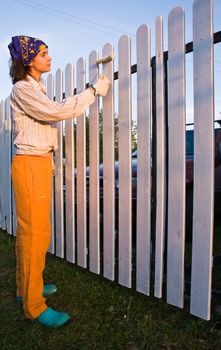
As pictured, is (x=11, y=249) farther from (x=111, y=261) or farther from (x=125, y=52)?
(x=125, y=52)

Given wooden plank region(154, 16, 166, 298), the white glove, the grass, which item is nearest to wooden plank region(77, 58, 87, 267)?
the grass

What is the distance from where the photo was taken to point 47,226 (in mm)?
2158

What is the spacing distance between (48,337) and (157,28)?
81.7 inches

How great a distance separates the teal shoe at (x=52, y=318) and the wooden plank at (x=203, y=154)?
848mm

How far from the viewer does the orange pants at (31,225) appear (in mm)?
2033

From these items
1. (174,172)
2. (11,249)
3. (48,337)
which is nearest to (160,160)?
(174,172)

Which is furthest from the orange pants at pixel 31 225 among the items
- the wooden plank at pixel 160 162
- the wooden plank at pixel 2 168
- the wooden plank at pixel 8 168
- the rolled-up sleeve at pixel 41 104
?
the wooden plank at pixel 2 168

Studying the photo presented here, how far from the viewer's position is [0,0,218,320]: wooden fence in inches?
71.8

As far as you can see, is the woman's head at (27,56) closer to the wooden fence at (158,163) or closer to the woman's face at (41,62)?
the woman's face at (41,62)

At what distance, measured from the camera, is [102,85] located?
2332mm

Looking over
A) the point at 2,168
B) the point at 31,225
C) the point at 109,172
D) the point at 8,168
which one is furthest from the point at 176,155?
the point at 2,168

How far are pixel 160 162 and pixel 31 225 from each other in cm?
94

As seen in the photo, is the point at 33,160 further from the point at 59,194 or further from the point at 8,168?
the point at 8,168

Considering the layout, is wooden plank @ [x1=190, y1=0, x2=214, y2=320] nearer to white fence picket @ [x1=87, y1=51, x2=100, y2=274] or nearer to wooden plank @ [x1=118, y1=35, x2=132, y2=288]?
wooden plank @ [x1=118, y1=35, x2=132, y2=288]
